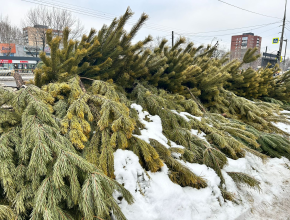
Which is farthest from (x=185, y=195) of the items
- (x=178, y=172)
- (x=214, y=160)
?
(x=214, y=160)

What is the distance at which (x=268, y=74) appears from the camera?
5332 mm

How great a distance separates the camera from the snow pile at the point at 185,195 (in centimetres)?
163

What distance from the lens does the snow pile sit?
5.33 feet

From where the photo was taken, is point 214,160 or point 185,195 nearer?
point 185,195

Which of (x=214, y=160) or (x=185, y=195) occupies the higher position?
(x=214, y=160)

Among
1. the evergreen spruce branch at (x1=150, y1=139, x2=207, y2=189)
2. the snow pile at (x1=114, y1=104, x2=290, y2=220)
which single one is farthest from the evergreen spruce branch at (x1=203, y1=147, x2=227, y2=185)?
the evergreen spruce branch at (x1=150, y1=139, x2=207, y2=189)

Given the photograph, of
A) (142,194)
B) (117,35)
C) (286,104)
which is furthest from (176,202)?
(286,104)

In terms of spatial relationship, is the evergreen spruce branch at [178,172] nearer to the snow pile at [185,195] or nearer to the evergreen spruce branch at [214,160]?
the snow pile at [185,195]

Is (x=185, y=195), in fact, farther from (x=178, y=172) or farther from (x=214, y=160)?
(x=214, y=160)

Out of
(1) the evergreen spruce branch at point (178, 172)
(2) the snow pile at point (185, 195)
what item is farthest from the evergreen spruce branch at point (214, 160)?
(1) the evergreen spruce branch at point (178, 172)

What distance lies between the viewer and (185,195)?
5.96ft

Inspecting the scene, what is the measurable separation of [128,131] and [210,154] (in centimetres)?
116

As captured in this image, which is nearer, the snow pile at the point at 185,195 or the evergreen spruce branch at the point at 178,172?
the snow pile at the point at 185,195

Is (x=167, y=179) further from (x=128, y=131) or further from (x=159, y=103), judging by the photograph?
(x=159, y=103)
